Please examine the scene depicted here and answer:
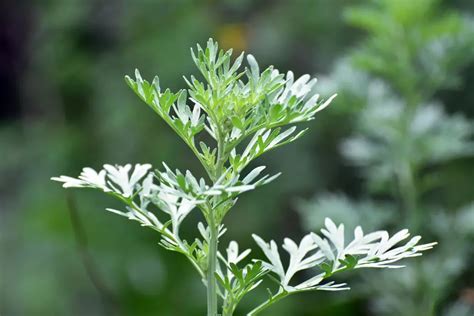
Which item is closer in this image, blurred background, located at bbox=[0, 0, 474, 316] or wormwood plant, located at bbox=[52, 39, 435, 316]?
wormwood plant, located at bbox=[52, 39, 435, 316]

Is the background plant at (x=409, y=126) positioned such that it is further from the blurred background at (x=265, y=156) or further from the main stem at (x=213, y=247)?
the main stem at (x=213, y=247)

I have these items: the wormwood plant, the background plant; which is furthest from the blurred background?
the wormwood plant

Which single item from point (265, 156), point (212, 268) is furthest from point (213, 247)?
point (265, 156)

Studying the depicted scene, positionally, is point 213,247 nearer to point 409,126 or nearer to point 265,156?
point 409,126

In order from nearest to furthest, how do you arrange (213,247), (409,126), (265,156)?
(213,247) → (409,126) → (265,156)

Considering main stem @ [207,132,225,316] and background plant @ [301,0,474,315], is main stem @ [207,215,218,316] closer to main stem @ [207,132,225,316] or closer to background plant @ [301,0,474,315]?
main stem @ [207,132,225,316]
